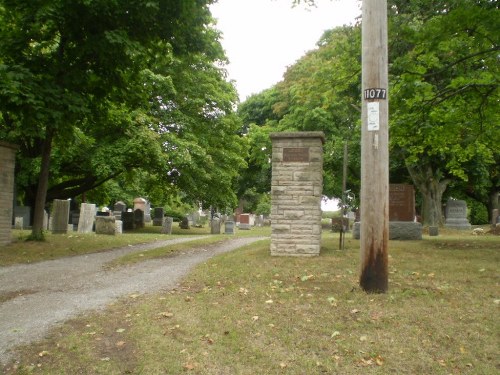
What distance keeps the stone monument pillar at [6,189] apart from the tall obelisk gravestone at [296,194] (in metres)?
7.86

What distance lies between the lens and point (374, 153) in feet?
20.3

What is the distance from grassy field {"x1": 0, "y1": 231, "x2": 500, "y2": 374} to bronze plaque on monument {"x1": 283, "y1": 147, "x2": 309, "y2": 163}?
150 inches

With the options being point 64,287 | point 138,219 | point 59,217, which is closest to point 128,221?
point 138,219

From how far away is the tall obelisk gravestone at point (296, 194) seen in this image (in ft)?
34.9

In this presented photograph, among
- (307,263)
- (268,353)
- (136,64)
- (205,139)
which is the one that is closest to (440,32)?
(307,263)

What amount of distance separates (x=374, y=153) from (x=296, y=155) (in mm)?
4656

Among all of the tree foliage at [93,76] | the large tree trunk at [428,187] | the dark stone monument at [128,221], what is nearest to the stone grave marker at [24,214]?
the tree foliage at [93,76]

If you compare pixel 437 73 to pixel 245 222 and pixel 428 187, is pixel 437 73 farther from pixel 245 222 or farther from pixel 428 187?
pixel 245 222

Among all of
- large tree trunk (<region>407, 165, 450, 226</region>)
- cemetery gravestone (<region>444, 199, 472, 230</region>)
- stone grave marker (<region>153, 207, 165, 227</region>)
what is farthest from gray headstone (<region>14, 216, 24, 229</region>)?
cemetery gravestone (<region>444, 199, 472, 230</region>)

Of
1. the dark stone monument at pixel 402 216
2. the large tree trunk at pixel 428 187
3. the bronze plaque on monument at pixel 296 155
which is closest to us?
the bronze plaque on monument at pixel 296 155

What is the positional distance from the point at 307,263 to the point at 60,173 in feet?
55.9

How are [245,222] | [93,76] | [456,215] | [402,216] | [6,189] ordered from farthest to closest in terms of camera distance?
1. [245,222]
2. [456,215]
3. [402,216]
4. [6,189]
5. [93,76]

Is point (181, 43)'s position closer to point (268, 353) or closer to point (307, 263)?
point (307, 263)

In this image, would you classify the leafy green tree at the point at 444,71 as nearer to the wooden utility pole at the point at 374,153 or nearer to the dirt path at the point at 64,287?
the wooden utility pole at the point at 374,153
